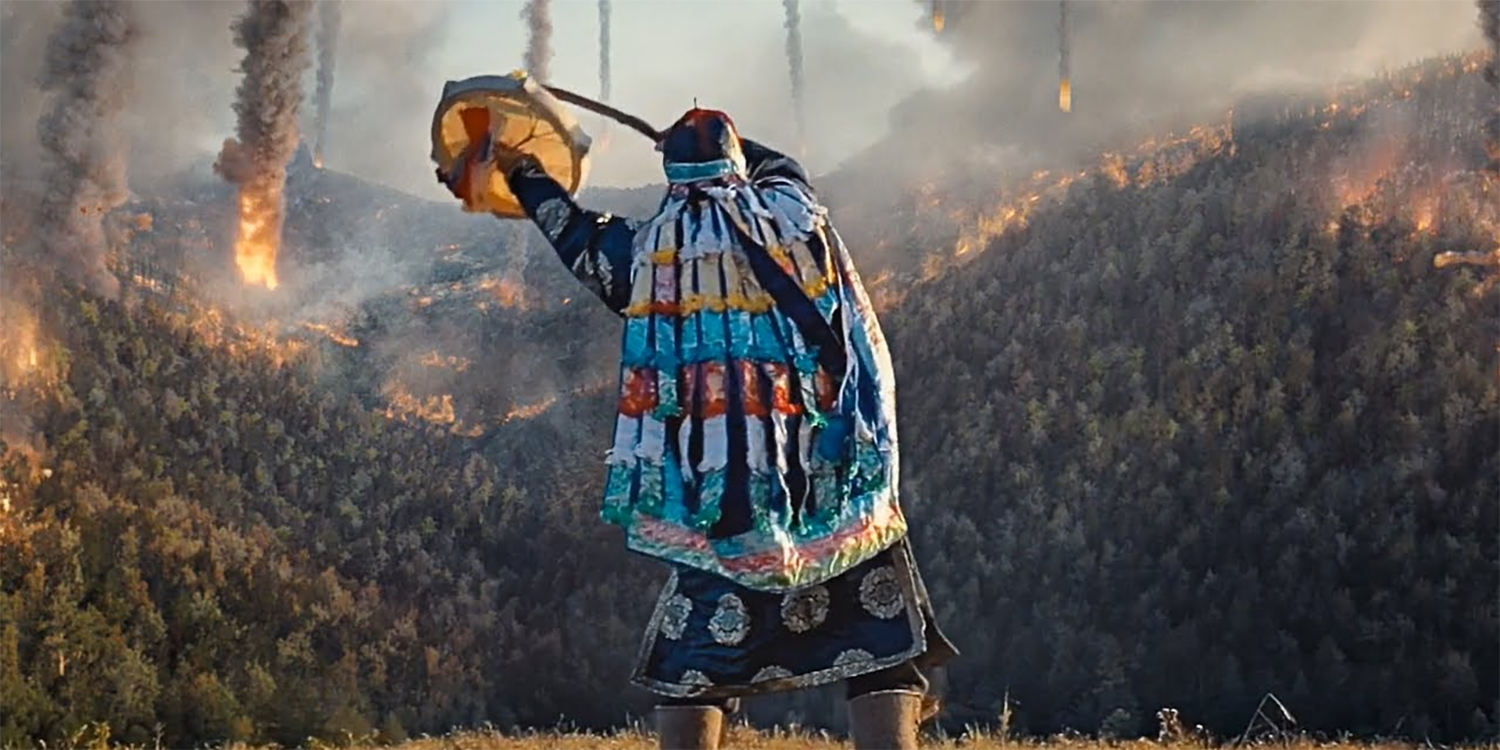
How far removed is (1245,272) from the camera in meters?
17.0

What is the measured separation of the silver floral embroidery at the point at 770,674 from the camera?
127 inches

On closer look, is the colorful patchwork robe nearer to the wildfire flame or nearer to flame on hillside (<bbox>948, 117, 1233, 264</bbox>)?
flame on hillside (<bbox>948, 117, 1233, 264</bbox>)

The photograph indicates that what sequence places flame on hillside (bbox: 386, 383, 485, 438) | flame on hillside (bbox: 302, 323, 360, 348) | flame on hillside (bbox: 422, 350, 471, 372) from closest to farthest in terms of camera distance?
1. flame on hillside (bbox: 386, 383, 485, 438)
2. flame on hillside (bbox: 302, 323, 360, 348)
3. flame on hillside (bbox: 422, 350, 471, 372)

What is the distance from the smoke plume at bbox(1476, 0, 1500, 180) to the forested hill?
1.05 ft

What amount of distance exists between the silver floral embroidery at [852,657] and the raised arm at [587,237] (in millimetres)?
960

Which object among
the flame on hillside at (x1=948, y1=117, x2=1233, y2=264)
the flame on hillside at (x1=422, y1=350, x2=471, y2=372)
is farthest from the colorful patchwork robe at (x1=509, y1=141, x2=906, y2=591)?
the flame on hillside at (x1=422, y1=350, x2=471, y2=372)

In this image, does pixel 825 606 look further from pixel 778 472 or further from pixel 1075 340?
pixel 1075 340

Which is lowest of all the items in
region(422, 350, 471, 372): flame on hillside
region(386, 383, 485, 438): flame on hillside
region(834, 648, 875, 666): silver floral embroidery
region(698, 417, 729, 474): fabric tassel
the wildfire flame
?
region(834, 648, 875, 666): silver floral embroidery

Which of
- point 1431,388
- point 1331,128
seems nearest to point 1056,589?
point 1431,388

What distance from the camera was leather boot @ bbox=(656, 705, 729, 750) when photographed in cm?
323

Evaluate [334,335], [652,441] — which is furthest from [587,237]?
[334,335]

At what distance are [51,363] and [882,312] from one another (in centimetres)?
966

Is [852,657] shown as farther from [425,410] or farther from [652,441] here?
[425,410]

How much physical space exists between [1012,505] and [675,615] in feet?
43.8
